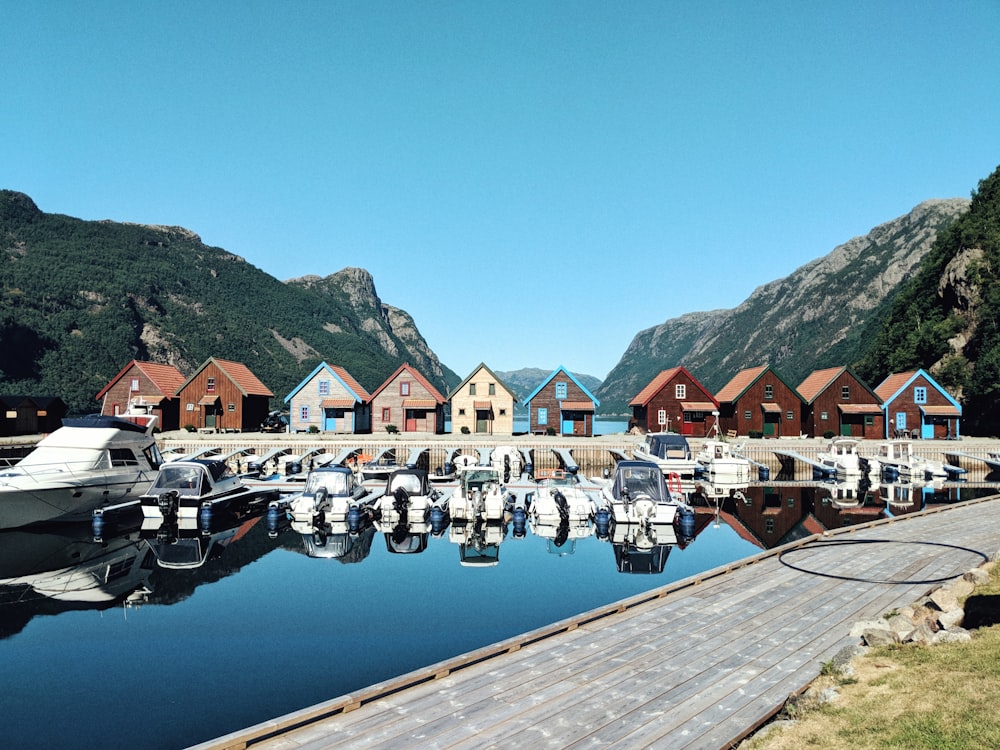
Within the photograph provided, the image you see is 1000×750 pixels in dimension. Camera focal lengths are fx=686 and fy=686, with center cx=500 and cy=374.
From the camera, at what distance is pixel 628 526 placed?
3369 cm

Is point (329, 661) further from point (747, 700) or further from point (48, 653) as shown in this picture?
point (747, 700)

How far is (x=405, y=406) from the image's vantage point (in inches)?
3164

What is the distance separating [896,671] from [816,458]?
5658 centimetres

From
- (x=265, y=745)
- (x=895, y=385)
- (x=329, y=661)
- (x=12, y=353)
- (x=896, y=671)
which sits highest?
(x=12, y=353)

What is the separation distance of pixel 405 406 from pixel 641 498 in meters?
50.0

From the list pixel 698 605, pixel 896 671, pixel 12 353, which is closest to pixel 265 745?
pixel 896 671

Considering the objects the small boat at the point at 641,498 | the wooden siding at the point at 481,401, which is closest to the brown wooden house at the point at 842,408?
the wooden siding at the point at 481,401

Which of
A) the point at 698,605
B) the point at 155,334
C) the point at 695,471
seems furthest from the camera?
the point at 155,334

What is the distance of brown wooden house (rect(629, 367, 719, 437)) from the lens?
3073 inches

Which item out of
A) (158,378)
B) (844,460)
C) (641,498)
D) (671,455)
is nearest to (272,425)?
(158,378)

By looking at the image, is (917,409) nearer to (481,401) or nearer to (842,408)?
(842,408)

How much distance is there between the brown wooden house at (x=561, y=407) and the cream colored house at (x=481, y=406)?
3.22m

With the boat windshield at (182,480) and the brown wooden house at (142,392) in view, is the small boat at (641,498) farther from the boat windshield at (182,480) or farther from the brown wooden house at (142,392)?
the brown wooden house at (142,392)

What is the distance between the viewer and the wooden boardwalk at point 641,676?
33.8 ft
